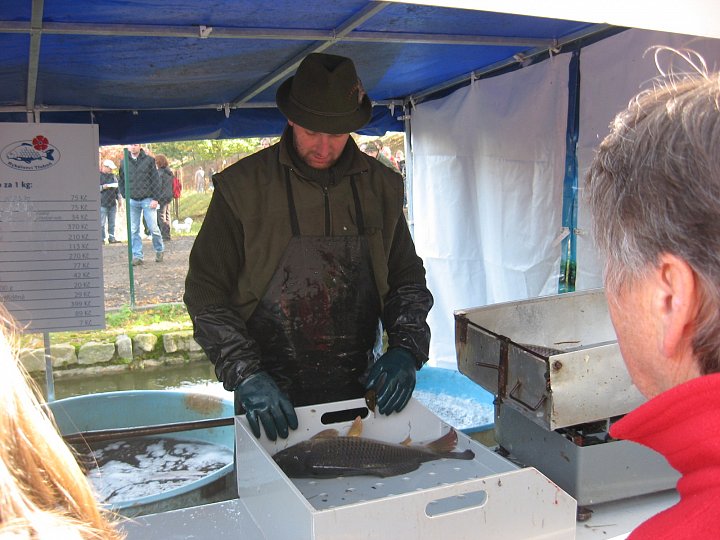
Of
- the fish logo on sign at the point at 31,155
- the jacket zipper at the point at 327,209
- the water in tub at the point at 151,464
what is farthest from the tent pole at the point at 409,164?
the jacket zipper at the point at 327,209

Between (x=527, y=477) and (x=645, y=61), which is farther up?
(x=645, y=61)

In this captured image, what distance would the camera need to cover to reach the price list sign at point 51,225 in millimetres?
4621

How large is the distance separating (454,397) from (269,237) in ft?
10.5

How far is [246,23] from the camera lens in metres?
3.50

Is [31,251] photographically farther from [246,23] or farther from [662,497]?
[662,497]

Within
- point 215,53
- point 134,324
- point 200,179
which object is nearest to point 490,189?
point 215,53

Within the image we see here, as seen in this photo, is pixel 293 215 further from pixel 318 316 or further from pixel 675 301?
pixel 675 301

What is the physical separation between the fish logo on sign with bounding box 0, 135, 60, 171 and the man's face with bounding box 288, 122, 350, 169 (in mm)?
2697

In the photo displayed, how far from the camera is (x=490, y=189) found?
519 cm

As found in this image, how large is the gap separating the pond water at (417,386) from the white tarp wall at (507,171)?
0.64 metres

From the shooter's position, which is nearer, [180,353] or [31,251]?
[31,251]

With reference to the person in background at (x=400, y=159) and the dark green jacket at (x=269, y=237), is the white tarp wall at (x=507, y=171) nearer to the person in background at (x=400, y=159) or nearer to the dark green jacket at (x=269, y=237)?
the dark green jacket at (x=269, y=237)

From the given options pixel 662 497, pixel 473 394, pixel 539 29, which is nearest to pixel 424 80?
pixel 539 29

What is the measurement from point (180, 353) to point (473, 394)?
419 centimetres
